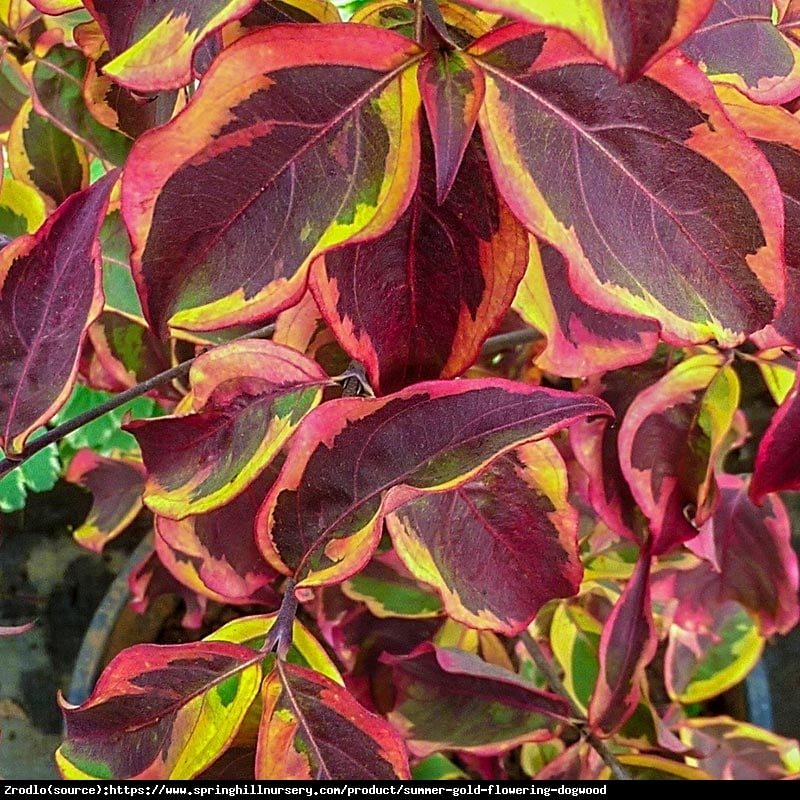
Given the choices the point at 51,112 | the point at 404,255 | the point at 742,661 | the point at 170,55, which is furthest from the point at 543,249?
the point at 742,661

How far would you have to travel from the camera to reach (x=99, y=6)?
12.1 inches

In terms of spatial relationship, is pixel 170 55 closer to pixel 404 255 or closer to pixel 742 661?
pixel 404 255

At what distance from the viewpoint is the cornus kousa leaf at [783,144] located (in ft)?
1.26

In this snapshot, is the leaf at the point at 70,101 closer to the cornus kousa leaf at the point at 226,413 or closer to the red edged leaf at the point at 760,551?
the cornus kousa leaf at the point at 226,413

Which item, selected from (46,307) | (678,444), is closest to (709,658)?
(678,444)

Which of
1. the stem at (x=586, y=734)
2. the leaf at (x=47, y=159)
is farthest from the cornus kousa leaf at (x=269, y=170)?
the stem at (x=586, y=734)

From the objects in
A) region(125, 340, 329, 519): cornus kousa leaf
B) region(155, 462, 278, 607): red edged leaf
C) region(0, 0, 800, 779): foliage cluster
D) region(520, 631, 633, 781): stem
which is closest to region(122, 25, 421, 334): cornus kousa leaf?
region(0, 0, 800, 779): foliage cluster

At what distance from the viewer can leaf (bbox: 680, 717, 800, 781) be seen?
831 mm

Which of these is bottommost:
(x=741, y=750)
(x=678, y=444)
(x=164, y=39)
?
(x=741, y=750)

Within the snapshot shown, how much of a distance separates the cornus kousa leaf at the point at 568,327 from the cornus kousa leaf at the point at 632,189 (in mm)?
117

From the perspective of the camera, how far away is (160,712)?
387 mm

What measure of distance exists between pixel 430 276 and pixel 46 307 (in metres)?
0.20

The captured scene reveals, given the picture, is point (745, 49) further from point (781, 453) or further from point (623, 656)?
point (623, 656)
